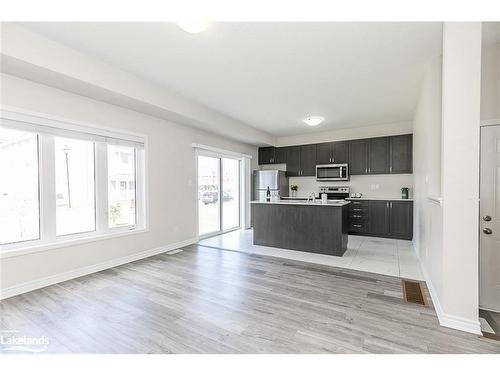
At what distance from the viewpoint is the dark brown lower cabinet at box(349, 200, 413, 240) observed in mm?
5086

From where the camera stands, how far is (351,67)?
2.94 metres

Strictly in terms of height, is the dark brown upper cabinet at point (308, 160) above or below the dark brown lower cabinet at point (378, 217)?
above

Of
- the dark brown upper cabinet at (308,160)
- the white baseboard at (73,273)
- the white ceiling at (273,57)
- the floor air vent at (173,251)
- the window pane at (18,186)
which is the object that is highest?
the white ceiling at (273,57)

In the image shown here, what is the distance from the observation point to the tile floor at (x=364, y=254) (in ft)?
11.2

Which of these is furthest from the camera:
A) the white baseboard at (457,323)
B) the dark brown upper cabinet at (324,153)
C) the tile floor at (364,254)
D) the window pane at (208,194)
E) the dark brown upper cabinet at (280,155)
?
the dark brown upper cabinet at (280,155)

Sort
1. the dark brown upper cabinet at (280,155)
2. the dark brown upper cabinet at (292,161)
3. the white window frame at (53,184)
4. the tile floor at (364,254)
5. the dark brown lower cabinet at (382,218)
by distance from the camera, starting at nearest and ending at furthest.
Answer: the white window frame at (53,184) < the tile floor at (364,254) < the dark brown lower cabinet at (382,218) < the dark brown upper cabinet at (292,161) < the dark brown upper cabinet at (280,155)

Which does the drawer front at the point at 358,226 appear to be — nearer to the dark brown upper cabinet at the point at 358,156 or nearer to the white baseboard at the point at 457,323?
the dark brown upper cabinet at the point at 358,156

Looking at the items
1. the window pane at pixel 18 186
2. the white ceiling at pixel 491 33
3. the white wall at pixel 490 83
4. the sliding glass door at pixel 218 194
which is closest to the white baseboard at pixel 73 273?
the window pane at pixel 18 186

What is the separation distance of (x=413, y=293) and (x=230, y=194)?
15.0 feet

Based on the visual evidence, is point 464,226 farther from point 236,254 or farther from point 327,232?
point 236,254

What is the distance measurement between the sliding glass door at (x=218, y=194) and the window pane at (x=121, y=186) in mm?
1598

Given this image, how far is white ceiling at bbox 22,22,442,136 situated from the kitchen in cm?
167

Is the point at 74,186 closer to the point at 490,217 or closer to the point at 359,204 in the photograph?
the point at 490,217
